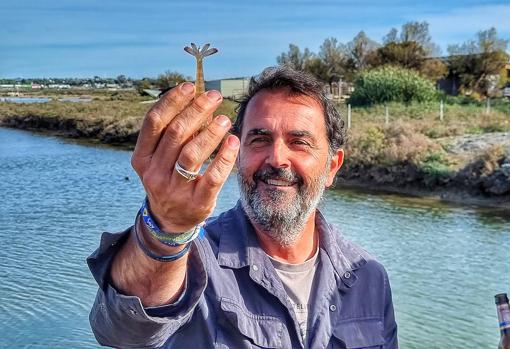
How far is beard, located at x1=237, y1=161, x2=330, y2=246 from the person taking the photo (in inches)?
91.1

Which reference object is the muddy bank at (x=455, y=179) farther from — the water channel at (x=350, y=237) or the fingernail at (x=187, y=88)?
the fingernail at (x=187, y=88)

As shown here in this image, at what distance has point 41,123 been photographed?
155 ft

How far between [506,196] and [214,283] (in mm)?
15502

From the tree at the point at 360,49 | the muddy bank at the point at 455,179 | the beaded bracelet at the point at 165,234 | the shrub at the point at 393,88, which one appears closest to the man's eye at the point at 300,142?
the beaded bracelet at the point at 165,234

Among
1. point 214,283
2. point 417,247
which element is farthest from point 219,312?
point 417,247

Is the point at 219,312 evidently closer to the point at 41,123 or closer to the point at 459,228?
the point at 459,228

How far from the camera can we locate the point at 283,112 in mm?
2383

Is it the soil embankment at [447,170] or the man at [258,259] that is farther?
the soil embankment at [447,170]

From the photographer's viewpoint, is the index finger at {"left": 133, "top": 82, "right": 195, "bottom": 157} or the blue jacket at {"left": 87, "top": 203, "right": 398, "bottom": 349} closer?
the index finger at {"left": 133, "top": 82, "right": 195, "bottom": 157}

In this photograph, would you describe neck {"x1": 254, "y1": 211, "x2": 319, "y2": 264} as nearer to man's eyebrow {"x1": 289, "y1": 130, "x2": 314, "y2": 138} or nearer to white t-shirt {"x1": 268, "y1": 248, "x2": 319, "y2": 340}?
white t-shirt {"x1": 268, "y1": 248, "x2": 319, "y2": 340}

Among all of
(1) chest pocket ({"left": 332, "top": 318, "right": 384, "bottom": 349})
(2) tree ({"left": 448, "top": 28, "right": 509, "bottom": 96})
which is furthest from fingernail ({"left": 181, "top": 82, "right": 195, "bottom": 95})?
(2) tree ({"left": 448, "top": 28, "right": 509, "bottom": 96})

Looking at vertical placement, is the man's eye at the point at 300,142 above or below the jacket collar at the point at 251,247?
above

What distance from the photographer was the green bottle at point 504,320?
2139 millimetres

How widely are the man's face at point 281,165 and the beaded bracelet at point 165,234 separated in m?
0.77
